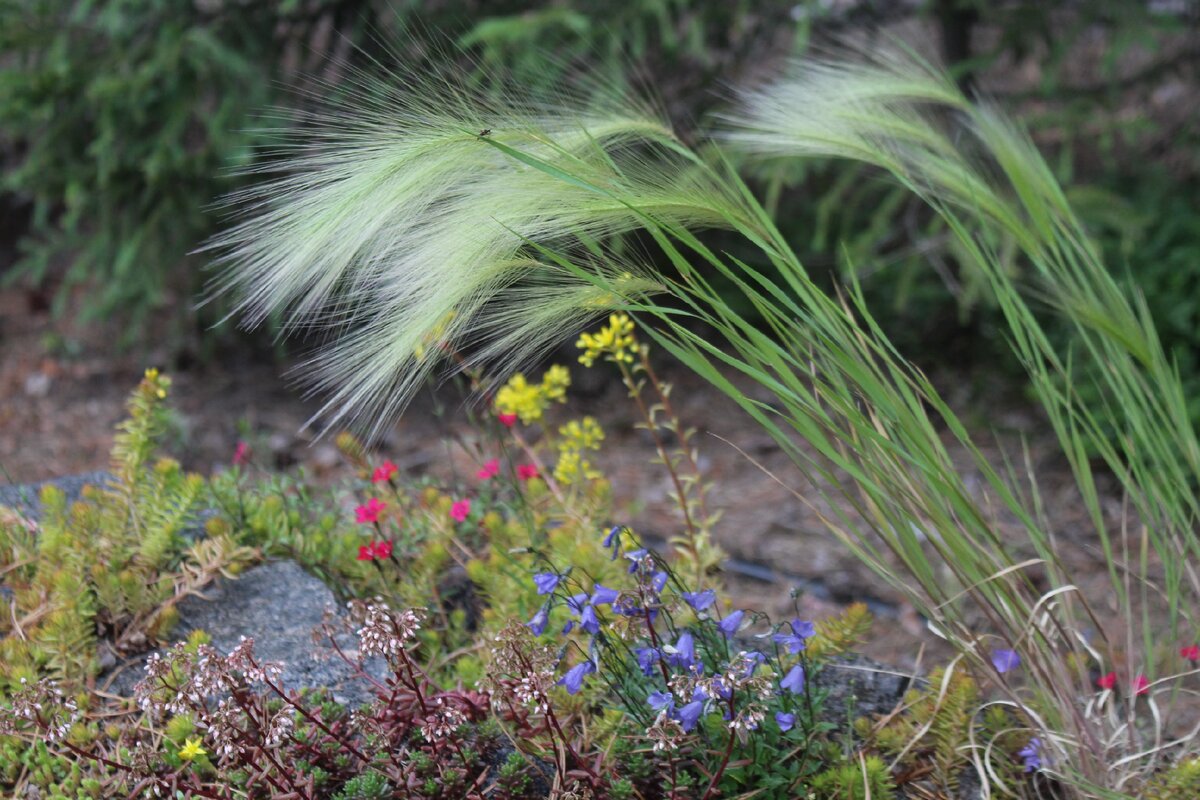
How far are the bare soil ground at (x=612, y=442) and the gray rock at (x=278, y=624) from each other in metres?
0.61

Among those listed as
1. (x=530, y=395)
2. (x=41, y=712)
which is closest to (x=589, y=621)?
(x=530, y=395)

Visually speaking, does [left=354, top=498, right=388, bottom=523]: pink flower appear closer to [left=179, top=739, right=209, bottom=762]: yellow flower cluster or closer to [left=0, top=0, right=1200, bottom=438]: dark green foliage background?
[left=179, top=739, right=209, bottom=762]: yellow flower cluster

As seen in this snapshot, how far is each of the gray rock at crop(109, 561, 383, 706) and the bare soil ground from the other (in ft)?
2.01

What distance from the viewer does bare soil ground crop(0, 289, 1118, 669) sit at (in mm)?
2889

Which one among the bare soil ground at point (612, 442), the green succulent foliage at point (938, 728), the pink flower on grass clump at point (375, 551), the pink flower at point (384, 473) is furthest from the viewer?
the bare soil ground at point (612, 442)

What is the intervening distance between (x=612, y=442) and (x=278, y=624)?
2098mm

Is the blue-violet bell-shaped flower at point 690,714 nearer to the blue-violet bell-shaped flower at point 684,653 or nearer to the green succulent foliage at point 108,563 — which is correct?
the blue-violet bell-shaped flower at point 684,653

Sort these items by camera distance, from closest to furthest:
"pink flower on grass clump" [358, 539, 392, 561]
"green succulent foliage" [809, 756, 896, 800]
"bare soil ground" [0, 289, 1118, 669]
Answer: "green succulent foliage" [809, 756, 896, 800], "pink flower on grass clump" [358, 539, 392, 561], "bare soil ground" [0, 289, 1118, 669]

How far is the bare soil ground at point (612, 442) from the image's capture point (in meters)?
2.89

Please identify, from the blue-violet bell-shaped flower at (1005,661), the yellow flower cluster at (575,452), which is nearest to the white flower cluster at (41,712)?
the yellow flower cluster at (575,452)

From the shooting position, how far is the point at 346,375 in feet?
4.50

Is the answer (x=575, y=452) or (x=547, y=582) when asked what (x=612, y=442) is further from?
(x=547, y=582)

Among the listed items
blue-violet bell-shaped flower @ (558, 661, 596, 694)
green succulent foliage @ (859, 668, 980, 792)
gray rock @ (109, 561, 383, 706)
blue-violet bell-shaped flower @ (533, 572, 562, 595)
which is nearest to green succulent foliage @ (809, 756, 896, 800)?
green succulent foliage @ (859, 668, 980, 792)

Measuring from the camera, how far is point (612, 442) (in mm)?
3816
